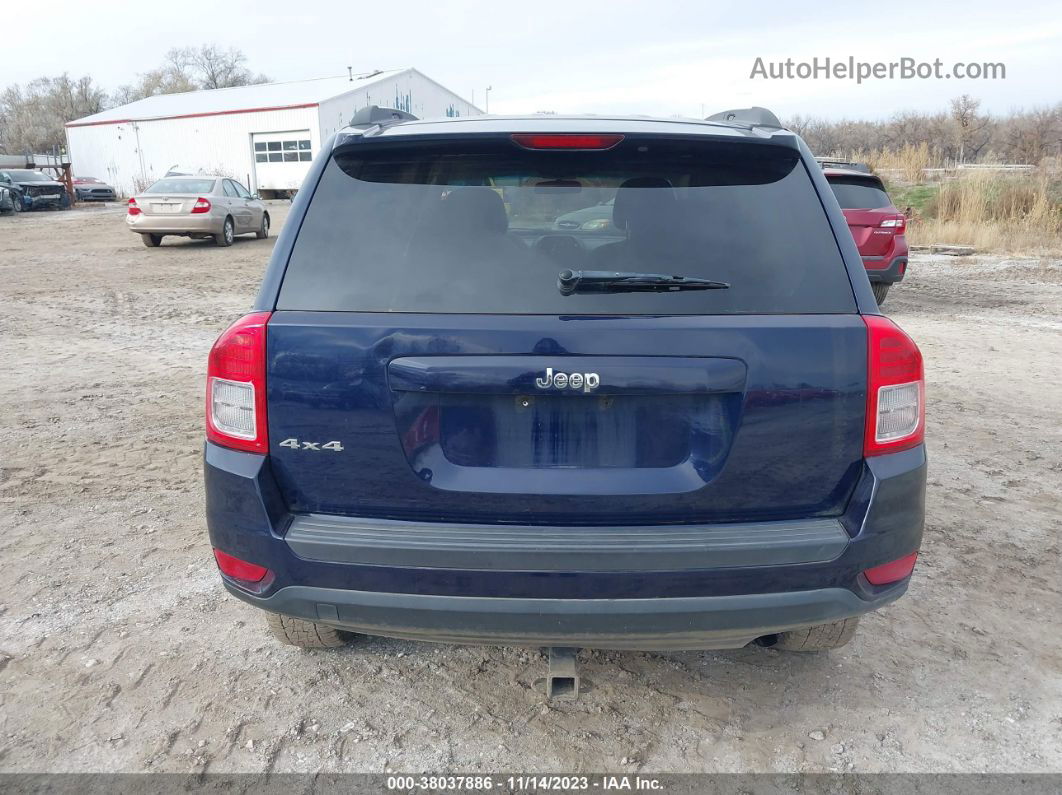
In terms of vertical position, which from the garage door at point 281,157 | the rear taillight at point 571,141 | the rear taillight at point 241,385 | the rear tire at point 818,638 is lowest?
the rear tire at point 818,638

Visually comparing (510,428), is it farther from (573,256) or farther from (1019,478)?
(1019,478)

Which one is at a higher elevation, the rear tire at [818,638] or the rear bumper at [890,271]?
the rear bumper at [890,271]

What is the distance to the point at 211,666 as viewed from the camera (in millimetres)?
2889

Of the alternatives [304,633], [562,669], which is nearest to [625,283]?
[562,669]

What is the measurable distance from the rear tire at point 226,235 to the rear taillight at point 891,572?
692 inches

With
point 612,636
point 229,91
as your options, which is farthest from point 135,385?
point 229,91

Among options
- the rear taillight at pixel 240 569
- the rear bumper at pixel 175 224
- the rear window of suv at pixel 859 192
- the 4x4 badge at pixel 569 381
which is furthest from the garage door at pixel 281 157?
the 4x4 badge at pixel 569 381

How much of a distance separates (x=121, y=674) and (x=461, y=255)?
1975 millimetres

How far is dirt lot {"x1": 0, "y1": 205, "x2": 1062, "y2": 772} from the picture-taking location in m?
2.47

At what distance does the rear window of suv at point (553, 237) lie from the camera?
7.16ft

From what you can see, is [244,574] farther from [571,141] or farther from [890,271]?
[890,271]

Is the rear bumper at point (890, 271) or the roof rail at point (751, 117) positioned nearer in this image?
the roof rail at point (751, 117)

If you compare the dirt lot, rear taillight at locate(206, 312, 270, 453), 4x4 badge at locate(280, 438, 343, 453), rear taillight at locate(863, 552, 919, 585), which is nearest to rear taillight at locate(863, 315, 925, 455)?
rear taillight at locate(863, 552, 919, 585)

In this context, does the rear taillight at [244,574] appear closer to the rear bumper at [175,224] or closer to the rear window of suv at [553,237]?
the rear window of suv at [553,237]
